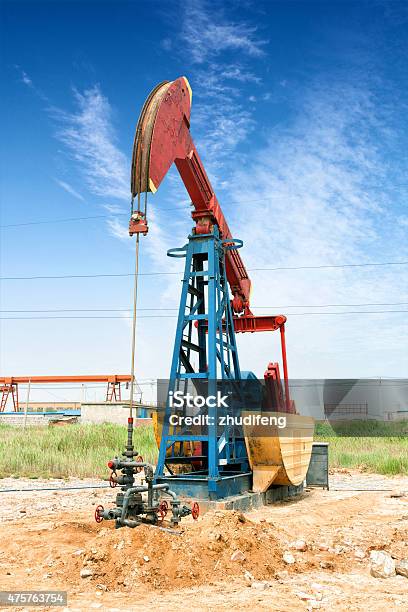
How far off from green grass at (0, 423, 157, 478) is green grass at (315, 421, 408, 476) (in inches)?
199

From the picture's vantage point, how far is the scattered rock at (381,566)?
4.17 meters

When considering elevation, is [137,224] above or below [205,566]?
above

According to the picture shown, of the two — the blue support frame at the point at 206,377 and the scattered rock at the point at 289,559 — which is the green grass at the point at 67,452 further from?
the scattered rock at the point at 289,559

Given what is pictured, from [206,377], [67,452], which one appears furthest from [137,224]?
[67,452]

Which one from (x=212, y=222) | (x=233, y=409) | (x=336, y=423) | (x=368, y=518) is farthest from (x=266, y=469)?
(x=336, y=423)

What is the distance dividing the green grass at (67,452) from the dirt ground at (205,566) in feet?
17.4

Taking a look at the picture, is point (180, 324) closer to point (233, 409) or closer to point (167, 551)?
point (233, 409)

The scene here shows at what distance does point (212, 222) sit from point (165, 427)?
10.1 ft

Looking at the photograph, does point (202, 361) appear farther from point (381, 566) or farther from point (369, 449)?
point (369, 449)

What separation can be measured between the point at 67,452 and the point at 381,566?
32.7ft

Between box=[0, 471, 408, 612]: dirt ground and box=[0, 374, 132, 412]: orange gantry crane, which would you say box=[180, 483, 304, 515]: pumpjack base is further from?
box=[0, 374, 132, 412]: orange gantry crane

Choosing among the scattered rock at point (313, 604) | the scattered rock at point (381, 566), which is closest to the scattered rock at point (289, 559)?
the scattered rock at point (381, 566)

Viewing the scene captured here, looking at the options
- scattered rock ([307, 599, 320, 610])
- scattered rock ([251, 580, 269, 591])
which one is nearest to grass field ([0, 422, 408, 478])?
scattered rock ([251, 580, 269, 591])

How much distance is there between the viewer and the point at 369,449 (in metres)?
17.1
